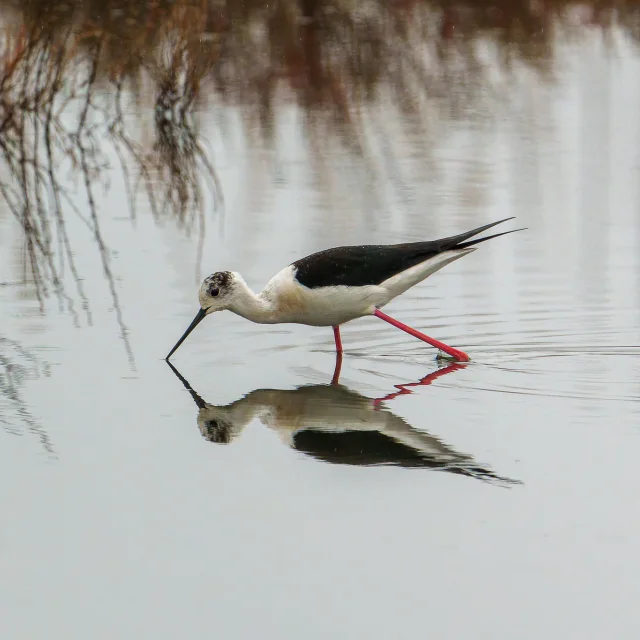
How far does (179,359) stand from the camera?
21.6 feet

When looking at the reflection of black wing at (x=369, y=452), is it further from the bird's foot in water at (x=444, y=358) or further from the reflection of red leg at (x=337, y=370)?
the bird's foot in water at (x=444, y=358)

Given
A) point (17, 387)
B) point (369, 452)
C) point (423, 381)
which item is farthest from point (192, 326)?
point (369, 452)

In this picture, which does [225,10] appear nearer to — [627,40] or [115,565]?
[627,40]

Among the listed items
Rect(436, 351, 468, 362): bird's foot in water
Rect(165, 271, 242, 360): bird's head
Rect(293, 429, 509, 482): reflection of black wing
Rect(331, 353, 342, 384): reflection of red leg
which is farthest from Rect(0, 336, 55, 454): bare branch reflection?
Rect(436, 351, 468, 362): bird's foot in water

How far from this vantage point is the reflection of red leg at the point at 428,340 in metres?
6.50

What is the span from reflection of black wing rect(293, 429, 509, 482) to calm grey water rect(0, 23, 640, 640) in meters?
0.03

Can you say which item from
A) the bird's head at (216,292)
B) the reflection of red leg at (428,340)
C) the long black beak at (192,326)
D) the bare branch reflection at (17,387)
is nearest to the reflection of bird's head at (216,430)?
the bare branch reflection at (17,387)

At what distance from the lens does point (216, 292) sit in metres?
6.80

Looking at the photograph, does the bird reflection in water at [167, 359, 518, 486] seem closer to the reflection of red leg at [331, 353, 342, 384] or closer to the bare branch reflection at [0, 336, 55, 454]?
the reflection of red leg at [331, 353, 342, 384]

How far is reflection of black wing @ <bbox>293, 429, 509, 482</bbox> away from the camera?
16.3 ft

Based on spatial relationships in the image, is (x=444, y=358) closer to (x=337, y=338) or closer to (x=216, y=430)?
(x=337, y=338)

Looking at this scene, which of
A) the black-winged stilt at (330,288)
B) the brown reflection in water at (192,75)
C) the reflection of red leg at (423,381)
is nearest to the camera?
the reflection of red leg at (423,381)

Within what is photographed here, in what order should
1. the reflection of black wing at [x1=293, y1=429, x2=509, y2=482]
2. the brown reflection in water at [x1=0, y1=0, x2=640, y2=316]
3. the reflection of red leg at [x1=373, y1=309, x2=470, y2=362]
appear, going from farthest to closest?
the brown reflection in water at [x1=0, y1=0, x2=640, y2=316] → the reflection of red leg at [x1=373, y1=309, x2=470, y2=362] → the reflection of black wing at [x1=293, y1=429, x2=509, y2=482]

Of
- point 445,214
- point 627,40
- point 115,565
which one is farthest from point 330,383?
point 627,40
